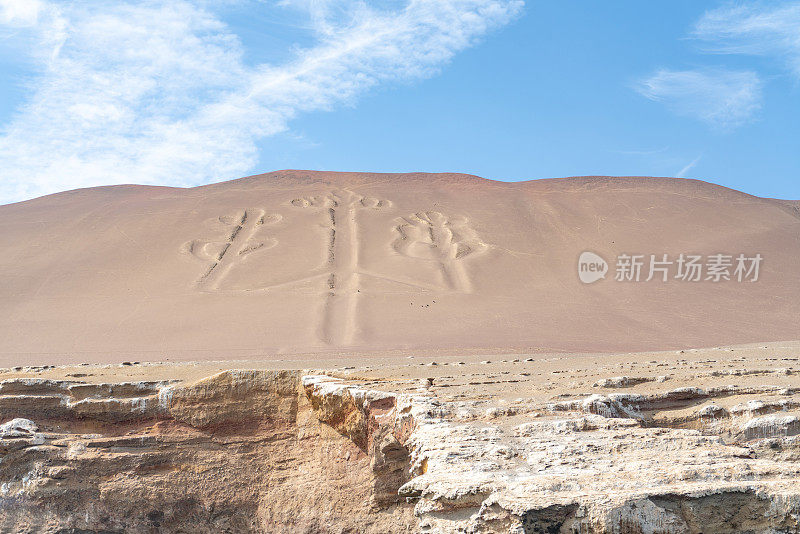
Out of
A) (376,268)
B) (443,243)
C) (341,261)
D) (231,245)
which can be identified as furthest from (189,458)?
(443,243)

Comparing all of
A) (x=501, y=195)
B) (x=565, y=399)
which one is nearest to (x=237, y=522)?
(x=565, y=399)

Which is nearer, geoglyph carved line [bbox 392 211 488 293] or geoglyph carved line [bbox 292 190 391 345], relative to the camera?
geoglyph carved line [bbox 292 190 391 345]

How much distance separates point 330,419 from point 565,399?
8.17 feet

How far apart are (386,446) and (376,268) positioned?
2280 centimetres

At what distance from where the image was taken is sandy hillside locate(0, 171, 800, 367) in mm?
21656

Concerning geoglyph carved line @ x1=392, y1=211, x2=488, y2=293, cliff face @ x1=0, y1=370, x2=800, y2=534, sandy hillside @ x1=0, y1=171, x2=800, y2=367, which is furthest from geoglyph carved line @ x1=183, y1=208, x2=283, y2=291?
cliff face @ x1=0, y1=370, x2=800, y2=534

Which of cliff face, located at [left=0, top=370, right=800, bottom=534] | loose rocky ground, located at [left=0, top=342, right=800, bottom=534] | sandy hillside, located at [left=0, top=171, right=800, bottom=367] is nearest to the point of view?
cliff face, located at [left=0, top=370, right=800, bottom=534]

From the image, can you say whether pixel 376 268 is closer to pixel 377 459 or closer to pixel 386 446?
pixel 377 459

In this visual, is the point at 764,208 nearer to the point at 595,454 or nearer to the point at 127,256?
the point at 127,256

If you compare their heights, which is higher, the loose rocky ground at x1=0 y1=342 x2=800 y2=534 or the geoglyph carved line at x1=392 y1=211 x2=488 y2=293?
the geoglyph carved line at x1=392 y1=211 x2=488 y2=293

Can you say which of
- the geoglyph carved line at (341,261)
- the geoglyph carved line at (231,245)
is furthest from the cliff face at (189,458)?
the geoglyph carved line at (231,245)

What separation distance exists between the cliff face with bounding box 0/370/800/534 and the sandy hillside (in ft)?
37.2

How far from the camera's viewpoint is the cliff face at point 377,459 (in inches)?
142

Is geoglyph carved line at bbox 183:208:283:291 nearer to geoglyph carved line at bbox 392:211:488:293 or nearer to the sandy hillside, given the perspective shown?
the sandy hillside
